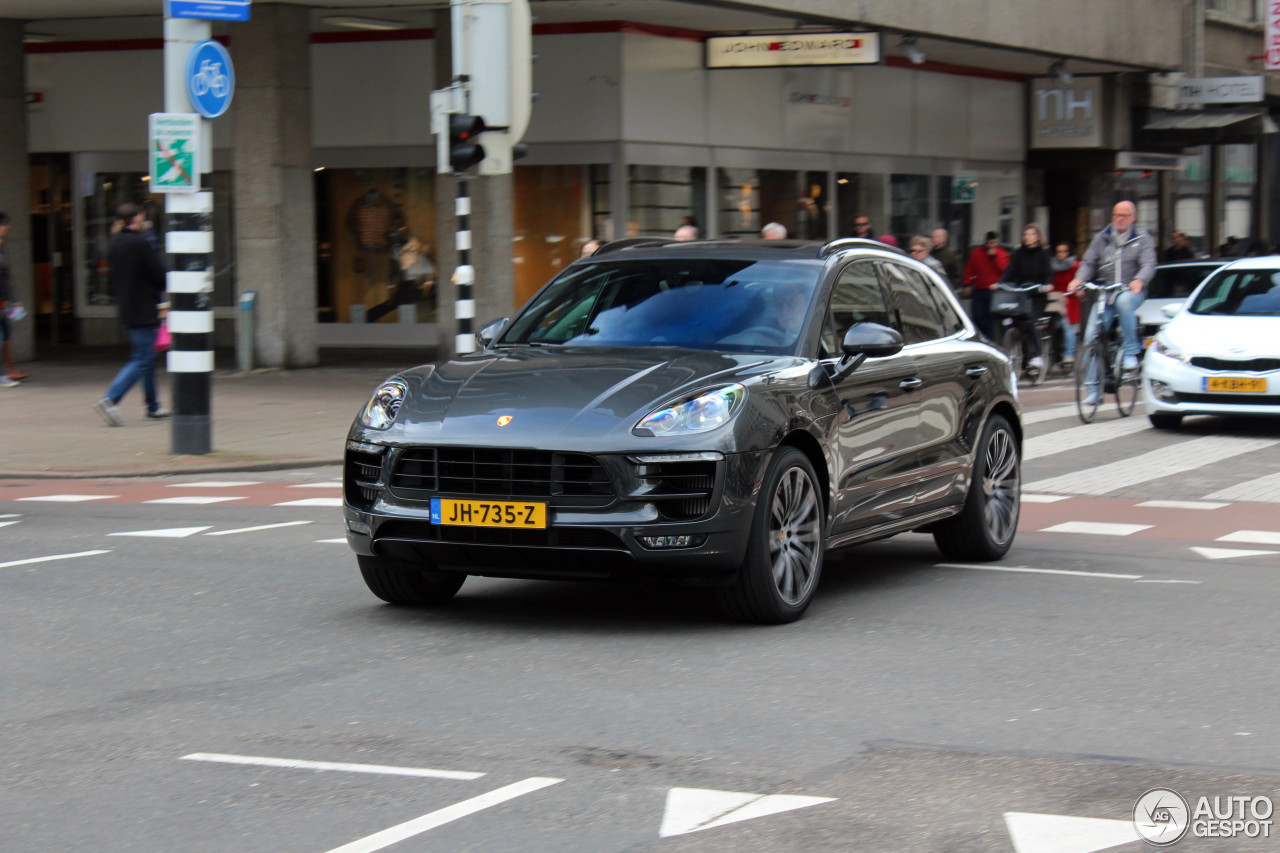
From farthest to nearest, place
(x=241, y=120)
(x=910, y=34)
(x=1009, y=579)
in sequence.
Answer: (x=910, y=34)
(x=241, y=120)
(x=1009, y=579)

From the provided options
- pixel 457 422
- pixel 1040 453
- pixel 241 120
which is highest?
pixel 241 120

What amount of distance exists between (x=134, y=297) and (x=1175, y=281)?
1316cm

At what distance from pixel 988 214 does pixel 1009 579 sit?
26695 millimetres

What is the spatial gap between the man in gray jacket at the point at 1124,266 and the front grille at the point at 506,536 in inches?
446

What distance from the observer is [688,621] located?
Result: 7.54 metres

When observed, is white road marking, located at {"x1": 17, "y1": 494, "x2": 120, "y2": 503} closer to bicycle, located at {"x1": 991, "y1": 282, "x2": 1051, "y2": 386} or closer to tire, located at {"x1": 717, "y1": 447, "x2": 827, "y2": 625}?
tire, located at {"x1": 717, "y1": 447, "x2": 827, "y2": 625}

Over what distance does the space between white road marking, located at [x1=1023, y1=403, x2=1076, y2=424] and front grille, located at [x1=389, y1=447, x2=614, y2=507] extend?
36.1ft

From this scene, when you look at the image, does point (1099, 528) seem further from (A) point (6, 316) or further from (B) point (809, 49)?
(B) point (809, 49)

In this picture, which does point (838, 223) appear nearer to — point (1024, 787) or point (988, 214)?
point (988, 214)

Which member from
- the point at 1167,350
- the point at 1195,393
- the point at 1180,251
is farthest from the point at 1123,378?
the point at 1180,251

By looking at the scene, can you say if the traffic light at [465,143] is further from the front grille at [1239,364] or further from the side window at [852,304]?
the side window at [852,304]

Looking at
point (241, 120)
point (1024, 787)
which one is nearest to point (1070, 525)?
point (1024, 787)

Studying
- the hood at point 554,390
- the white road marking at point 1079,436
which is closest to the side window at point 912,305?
the hood at point 554,390

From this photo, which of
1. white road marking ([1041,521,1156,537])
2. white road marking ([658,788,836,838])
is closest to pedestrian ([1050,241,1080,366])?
white road marking ([1041,521,1156,537])
